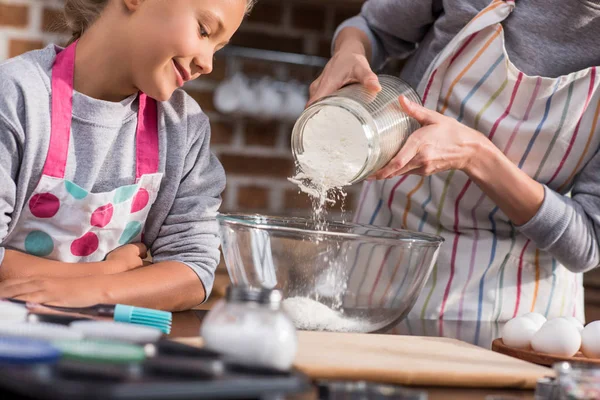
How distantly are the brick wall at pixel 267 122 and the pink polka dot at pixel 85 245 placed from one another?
133cm

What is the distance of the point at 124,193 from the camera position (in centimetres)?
110

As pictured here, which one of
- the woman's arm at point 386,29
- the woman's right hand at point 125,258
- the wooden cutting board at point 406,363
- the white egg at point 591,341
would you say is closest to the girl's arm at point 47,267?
the woman's right hand at point 125,258

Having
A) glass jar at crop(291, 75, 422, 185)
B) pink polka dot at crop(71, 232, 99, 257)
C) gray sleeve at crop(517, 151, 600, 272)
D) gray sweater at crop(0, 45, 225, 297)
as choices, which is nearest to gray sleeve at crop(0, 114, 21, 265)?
gray sweater at crop(0, 45, 225, 297)

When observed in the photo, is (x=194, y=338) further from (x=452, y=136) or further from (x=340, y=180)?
(x=452, y=136)

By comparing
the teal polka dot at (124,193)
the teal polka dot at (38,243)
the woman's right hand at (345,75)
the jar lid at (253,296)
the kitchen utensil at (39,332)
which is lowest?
the kitchen utensil at (39,332)

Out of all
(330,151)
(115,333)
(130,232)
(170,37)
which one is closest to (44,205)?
(130,232)

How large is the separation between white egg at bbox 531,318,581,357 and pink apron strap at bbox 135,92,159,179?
1.88 ft

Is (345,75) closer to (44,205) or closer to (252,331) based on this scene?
(44,205)

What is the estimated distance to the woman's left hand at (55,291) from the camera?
2.96 feet

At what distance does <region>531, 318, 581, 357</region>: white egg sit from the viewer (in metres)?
0.84

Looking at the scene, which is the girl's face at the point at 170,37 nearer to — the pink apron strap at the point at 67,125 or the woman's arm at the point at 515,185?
the pink apron strap at the point at 67,125

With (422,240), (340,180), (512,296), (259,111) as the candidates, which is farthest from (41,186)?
(259,111)

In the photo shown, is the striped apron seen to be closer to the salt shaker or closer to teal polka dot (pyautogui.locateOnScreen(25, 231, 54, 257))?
teal polka dot (pyautogui.locateOnScreen(25, 231, 54, 257))

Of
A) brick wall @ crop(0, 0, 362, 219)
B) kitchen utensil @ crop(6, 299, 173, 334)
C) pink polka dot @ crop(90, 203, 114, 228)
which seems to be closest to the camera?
kitchen utensil @ crop(6, 299, 173, 334)
